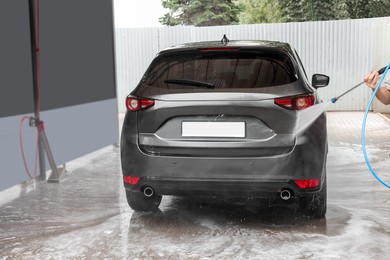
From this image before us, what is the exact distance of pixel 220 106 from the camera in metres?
4.47

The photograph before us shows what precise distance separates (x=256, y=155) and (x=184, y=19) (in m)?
33.4

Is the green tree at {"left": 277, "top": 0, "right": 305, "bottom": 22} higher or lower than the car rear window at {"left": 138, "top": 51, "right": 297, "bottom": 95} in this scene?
higher

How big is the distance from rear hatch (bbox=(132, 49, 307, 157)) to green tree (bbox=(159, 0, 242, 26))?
30476 millimetres

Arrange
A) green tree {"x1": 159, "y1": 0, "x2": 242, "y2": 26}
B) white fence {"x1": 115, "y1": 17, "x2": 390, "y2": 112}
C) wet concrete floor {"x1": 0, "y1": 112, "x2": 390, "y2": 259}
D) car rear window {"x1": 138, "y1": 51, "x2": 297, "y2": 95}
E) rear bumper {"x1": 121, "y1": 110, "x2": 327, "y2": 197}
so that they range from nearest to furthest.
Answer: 1. wet concrete floor {"x1": 0, "y1": 112, "x2": 390, "y2": 259}
2. rear bumper {"x1": 121, "y1": 110, "x2": 327, "y2": 197}
3. car rear window {"x1": 138, "y1": 51, "x2": 297, "y2": 95}
4. white fence {"x1": 115, "y1": 17, "x2": 390, "y2": 112}
5. green tree {"x1": 159, "y1": 0, "x2": 242, "y2": 26}

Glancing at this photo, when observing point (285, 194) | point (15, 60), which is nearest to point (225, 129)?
point (285, 194)

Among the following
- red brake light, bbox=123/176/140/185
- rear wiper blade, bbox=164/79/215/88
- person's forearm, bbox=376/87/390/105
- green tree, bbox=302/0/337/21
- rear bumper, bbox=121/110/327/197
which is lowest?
red brake light, bbox=123/176/140/185

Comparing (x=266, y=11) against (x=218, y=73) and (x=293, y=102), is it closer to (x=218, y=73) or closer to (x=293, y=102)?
(x=218, y=73)

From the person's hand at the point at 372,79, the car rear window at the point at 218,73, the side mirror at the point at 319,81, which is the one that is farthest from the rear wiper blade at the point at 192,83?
the side mirror at the point at 319,81

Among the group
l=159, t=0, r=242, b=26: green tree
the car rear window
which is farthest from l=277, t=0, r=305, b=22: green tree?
the car rear window

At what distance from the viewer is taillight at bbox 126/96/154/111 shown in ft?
15.2

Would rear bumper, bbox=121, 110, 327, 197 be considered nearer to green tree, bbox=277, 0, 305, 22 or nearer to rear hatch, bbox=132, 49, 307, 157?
rear hatch, bbox=132, 49, 307, 157

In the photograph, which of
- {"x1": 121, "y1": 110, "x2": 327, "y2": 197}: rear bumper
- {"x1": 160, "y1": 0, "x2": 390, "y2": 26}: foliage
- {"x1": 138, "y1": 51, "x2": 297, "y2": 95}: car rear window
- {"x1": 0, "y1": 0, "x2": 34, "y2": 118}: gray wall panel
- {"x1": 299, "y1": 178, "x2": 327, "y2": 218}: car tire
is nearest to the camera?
{"x1": 121, "y1": 110, "x2": 327, "y2": 197}: rear bumper

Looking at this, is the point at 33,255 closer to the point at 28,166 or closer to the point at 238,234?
the point at 238,234

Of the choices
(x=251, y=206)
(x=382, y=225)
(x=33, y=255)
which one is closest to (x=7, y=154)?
(x=33, y=255)
